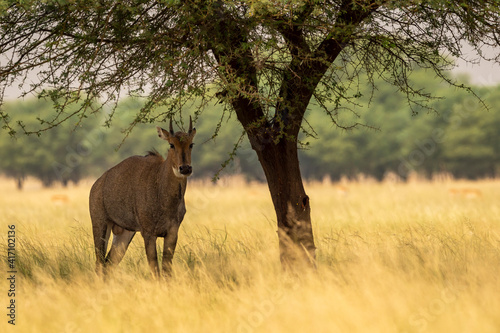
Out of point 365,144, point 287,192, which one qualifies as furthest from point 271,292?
point 365,144

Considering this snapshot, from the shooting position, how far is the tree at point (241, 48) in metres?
8.74

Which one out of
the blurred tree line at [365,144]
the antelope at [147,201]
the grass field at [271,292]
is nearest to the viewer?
the grass field at [271,292]

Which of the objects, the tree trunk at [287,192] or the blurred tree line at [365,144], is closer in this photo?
the tree trunk at [287,192]

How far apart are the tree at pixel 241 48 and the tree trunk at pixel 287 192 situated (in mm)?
16

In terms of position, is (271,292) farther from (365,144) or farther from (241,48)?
(365,144)

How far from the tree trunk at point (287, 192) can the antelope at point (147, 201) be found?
1386 millimetres

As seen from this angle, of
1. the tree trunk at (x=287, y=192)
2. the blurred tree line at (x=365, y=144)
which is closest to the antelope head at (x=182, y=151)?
the tree trunk at (x=287, y=192)

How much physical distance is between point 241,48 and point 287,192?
8.73 ft

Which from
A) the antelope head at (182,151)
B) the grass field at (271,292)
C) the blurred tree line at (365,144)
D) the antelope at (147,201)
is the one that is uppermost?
the blurred tree line at (365,144)

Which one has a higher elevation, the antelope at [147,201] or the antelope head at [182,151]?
the antelope head at [182,151]

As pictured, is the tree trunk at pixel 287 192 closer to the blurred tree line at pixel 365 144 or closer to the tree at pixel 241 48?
the tree at pixel 241 48

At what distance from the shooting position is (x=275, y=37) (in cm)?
907

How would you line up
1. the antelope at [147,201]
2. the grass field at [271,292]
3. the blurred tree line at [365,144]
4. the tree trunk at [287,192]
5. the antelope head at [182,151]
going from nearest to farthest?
1. the grass field at [271,292]
2. the antelope head at [182,151]
3. the antelope at [147,201]
4. the tree trunk at [287,192]
5. the blurred tree line at [365,144]

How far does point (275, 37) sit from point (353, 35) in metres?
1.30
